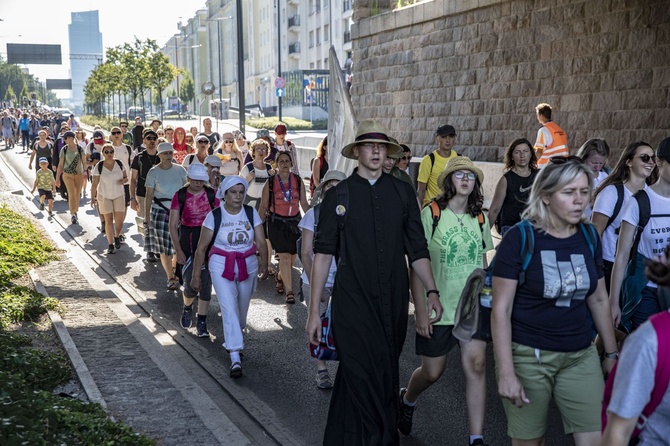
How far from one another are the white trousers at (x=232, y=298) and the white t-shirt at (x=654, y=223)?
3.44 meters

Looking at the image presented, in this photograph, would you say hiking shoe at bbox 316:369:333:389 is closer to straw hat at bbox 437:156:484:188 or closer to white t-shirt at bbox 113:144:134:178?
straw hat at bbox 437:156:484:188

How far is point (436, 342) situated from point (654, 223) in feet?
4.99

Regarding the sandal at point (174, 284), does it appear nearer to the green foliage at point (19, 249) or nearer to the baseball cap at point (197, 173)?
the green foliage at point (19, 249)

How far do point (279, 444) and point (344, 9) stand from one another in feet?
215

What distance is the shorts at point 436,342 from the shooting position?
5.70m

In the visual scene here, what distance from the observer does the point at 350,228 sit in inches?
208

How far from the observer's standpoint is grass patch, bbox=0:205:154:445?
5074 mm

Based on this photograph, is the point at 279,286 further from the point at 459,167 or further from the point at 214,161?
the point at 459,167

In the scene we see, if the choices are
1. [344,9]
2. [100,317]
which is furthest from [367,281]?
[344,9]

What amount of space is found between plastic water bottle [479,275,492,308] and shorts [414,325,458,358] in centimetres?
93

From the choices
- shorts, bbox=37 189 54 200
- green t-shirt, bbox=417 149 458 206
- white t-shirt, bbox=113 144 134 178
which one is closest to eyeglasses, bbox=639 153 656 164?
green t-shirt, bbox=417 149 458 206

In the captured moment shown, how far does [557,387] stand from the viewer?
430 cm

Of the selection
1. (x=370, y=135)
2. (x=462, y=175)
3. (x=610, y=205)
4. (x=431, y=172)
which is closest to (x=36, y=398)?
(x=370, y=135)

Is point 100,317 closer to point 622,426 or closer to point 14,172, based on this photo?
point 622,426
